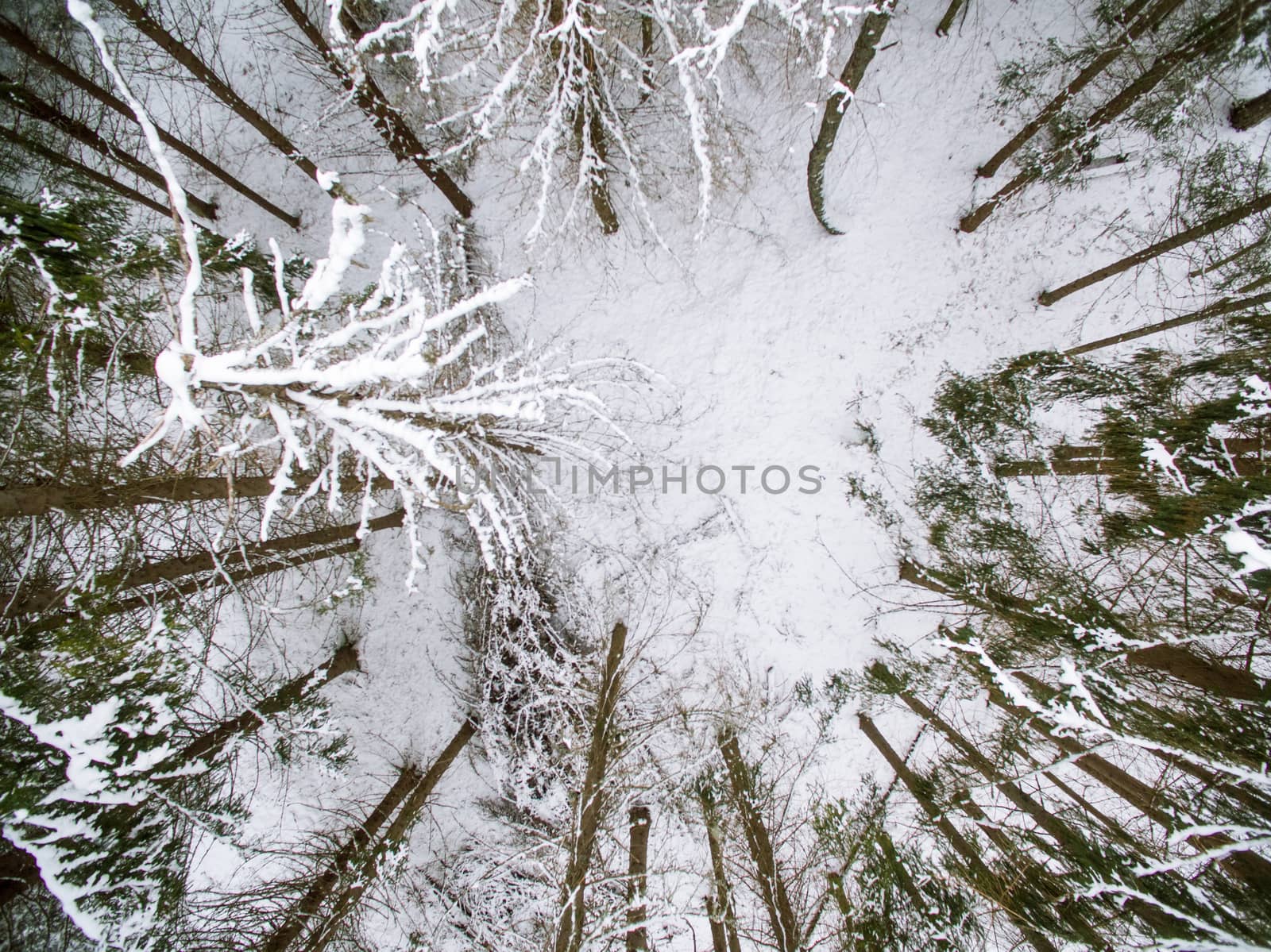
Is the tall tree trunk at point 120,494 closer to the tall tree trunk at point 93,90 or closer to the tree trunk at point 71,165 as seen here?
the tree trunk at point 71,165

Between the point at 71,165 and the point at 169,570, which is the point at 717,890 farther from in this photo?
the point at 71,165

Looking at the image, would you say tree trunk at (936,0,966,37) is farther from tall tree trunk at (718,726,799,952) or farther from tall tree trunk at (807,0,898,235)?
tall tree trunk at (718,726,799,952)

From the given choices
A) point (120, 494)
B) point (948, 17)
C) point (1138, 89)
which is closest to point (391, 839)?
point (120, 494)

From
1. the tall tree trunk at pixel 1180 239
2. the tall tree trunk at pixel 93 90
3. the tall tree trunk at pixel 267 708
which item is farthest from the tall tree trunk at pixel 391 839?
the tall tree trunk at pixel 1180 239

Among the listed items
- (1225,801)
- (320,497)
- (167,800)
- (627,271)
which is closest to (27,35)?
(320,497)

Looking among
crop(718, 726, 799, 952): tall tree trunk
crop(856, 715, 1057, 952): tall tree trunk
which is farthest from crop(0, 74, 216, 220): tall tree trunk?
crop(856, 715, 1057, 952): tall tree trunk

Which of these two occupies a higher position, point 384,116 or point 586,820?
point 384,116

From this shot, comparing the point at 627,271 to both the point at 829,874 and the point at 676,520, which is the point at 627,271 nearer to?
the point at 676,520
